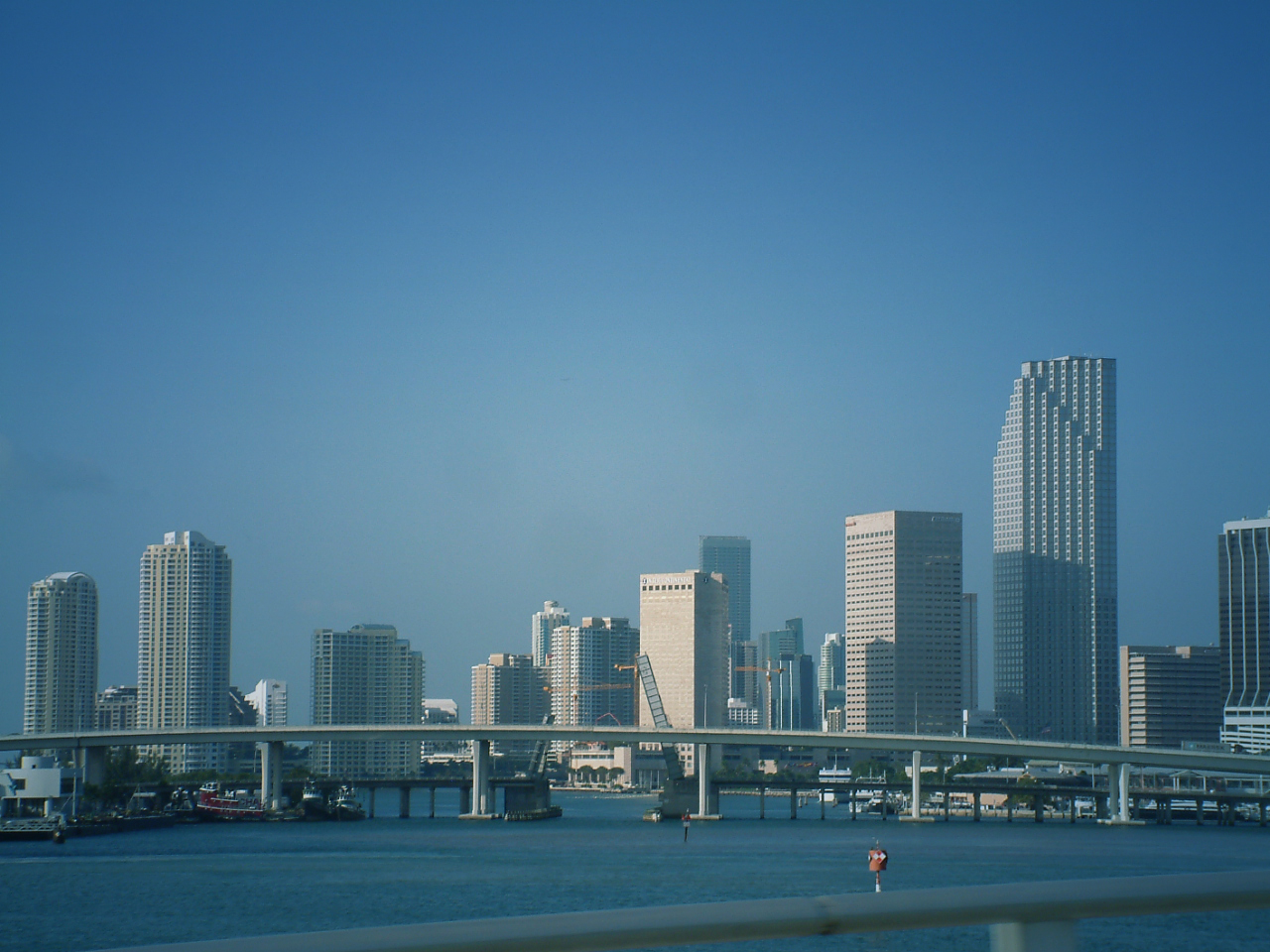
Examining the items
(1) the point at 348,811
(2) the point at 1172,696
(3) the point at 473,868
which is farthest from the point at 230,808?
(2) the point at 1172,696

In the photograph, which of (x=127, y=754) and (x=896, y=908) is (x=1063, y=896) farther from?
(x=127, y=754)

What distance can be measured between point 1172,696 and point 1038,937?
198 metres

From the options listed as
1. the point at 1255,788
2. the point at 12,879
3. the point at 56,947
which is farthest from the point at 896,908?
the point at 1255,788

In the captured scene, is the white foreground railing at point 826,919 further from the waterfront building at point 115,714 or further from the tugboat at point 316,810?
the waterfront building at point 115,714

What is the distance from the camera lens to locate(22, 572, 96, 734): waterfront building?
180m

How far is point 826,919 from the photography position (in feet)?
8.85

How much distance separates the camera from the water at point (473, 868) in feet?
129

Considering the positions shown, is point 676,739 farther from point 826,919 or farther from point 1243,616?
point 1243,616

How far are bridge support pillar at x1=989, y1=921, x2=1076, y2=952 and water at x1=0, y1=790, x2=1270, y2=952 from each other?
4.58m

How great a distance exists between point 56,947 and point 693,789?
7326cm

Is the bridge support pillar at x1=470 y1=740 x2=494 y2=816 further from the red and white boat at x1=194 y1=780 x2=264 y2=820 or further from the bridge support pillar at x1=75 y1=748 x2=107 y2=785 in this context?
the bridge support pillar at x1=75 y1=748 x2=107 y2=785

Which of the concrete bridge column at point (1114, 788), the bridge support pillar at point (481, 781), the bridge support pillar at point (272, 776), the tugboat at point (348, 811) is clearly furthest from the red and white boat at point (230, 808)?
the concrete bridge column at point (1114, 788)

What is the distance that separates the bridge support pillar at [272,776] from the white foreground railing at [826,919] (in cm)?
10442

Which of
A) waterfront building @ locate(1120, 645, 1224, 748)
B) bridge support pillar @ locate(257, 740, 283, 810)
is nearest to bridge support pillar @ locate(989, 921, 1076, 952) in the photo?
bridge support pillar @ locate(257, 740, 283, 810)
